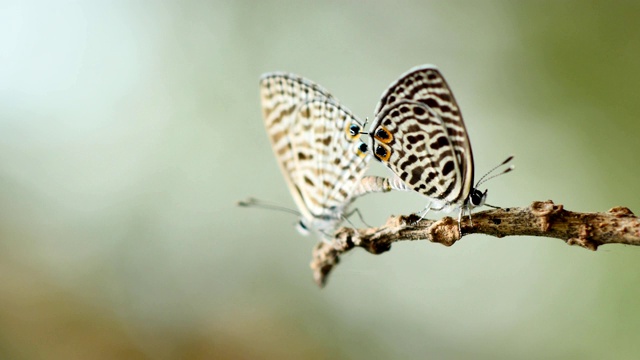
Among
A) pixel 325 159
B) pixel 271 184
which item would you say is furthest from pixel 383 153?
pixel 271 184

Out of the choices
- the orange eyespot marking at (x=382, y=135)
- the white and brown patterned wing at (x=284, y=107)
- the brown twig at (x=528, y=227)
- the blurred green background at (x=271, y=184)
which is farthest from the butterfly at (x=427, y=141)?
the blurred green background at (x=271, y=184)

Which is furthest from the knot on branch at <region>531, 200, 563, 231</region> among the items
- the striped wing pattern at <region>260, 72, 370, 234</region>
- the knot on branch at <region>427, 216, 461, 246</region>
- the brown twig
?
the striped wing pattern at <region>260, 72, 370, 234</region>

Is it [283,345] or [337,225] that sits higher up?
[337,225]

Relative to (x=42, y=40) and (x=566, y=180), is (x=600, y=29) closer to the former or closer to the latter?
(x=566, y=180)

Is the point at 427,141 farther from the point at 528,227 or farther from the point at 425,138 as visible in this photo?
the point at 528,227

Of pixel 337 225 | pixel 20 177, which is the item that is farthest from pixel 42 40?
pixel 337 225

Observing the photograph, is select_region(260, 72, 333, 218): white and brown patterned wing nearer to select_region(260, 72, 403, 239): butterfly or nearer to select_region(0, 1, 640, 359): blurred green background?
select_region(260, 72, 403, 239): butterfly
